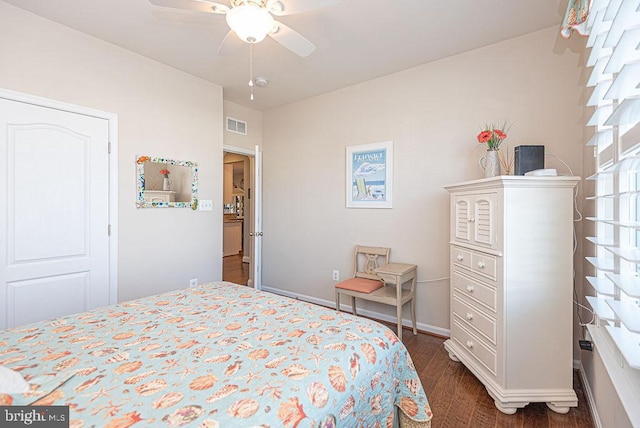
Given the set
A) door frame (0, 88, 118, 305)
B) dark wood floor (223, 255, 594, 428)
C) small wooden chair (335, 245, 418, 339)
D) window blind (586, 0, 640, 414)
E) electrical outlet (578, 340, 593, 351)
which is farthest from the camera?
small wooden chair (335, 245, 418, 339)

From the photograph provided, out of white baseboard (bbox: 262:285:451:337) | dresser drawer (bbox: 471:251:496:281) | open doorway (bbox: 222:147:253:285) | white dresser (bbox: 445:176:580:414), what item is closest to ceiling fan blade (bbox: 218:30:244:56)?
white dresser (bbox: 445:176:580:414)

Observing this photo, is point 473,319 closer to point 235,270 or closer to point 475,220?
point 475,220

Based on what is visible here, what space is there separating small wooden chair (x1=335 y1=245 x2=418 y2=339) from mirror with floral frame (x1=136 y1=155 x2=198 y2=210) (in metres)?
1.87

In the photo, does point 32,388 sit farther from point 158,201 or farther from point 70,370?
point 158,201

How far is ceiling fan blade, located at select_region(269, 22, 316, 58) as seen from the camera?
5.99 ft

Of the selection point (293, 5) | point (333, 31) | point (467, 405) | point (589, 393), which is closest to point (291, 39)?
point (293, 5)

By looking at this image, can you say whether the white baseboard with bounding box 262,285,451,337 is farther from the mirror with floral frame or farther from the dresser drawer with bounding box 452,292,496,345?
the mirror with floral frame

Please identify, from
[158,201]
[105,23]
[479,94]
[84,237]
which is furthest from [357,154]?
[84,237]

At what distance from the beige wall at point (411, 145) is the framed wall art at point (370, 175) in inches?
3.3

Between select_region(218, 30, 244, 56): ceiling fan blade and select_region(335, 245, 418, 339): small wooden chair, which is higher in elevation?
select_region(218, 30, 244, 56): ceiling fan blade

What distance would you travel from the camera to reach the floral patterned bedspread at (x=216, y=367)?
2.82ft

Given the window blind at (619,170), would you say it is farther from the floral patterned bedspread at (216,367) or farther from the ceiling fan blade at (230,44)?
the ceiling fan blade at (230,44)

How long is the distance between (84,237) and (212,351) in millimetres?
2062

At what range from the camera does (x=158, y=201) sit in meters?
2.98
